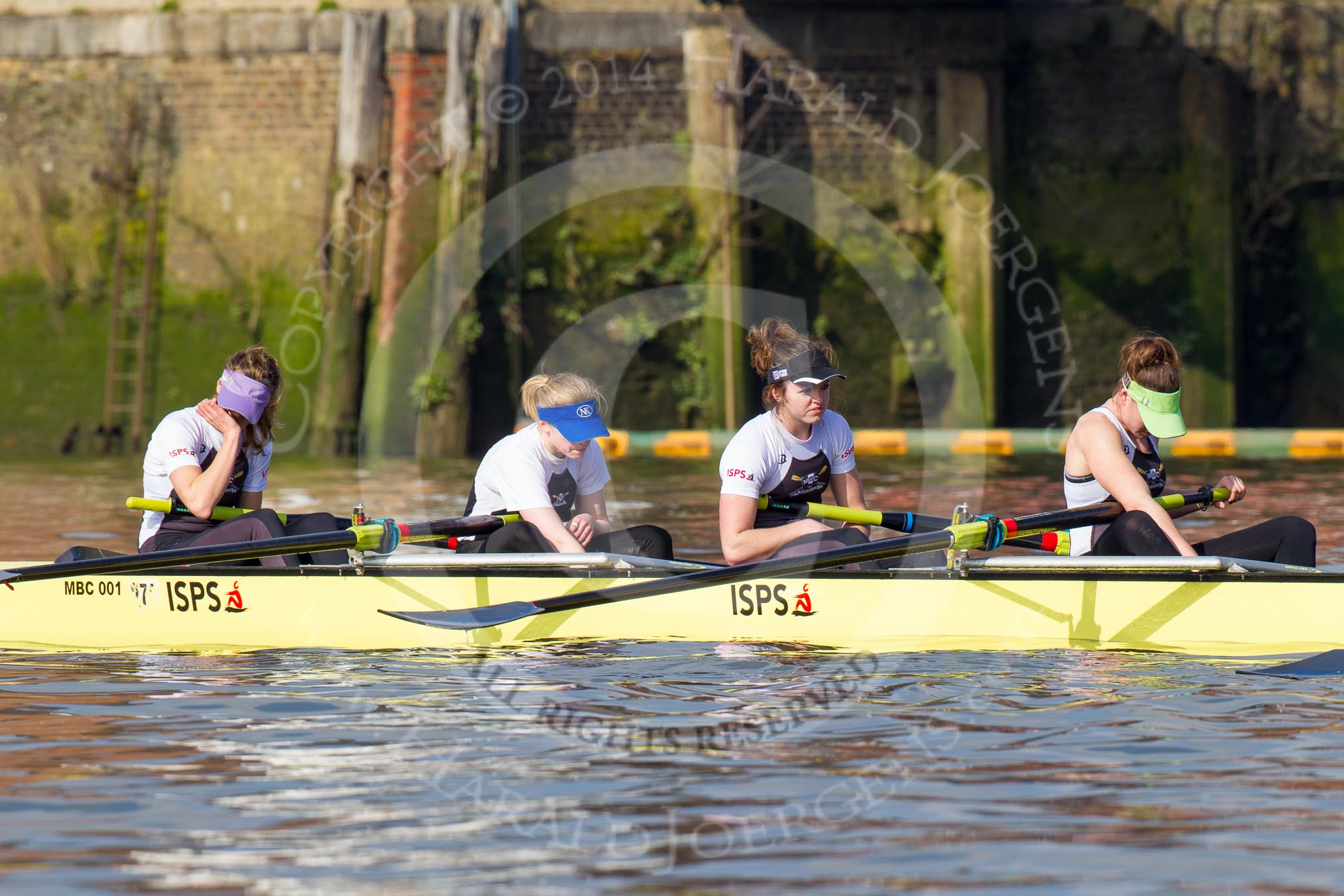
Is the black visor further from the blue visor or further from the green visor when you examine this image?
the green visor

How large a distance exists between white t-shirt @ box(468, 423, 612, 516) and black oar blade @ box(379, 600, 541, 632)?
0.49m

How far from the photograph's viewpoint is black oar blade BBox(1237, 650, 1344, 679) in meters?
6.80

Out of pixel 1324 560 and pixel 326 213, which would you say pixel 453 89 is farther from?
pixel 1324 560

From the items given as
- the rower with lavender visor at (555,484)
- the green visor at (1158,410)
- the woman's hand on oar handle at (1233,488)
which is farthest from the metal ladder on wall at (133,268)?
the green visor at (1158,410)

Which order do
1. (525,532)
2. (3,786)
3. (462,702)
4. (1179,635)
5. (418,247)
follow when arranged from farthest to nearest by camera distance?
1. (418,247)
2. (525,532)
3. (1179,635)
4. (462,702)
5. (3,786)

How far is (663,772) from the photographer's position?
18.1 ft

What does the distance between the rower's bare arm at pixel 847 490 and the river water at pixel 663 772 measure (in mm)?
956

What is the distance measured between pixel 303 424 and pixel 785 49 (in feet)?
23.6

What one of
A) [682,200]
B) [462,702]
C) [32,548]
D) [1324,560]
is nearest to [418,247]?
[682,200]

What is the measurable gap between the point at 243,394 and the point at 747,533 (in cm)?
238

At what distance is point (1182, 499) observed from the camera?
8234 millimetres

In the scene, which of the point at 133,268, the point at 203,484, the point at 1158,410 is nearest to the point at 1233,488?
the point at 1158,410

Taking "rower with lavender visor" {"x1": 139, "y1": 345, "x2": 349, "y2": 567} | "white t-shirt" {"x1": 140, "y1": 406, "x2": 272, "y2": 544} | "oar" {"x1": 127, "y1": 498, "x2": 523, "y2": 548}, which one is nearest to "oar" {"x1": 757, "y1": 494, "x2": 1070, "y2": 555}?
"oar" {"x1": 127, "y1": 498, "x2": 523, "y2": 548}

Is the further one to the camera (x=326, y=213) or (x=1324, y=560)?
(x=326, y=213)
